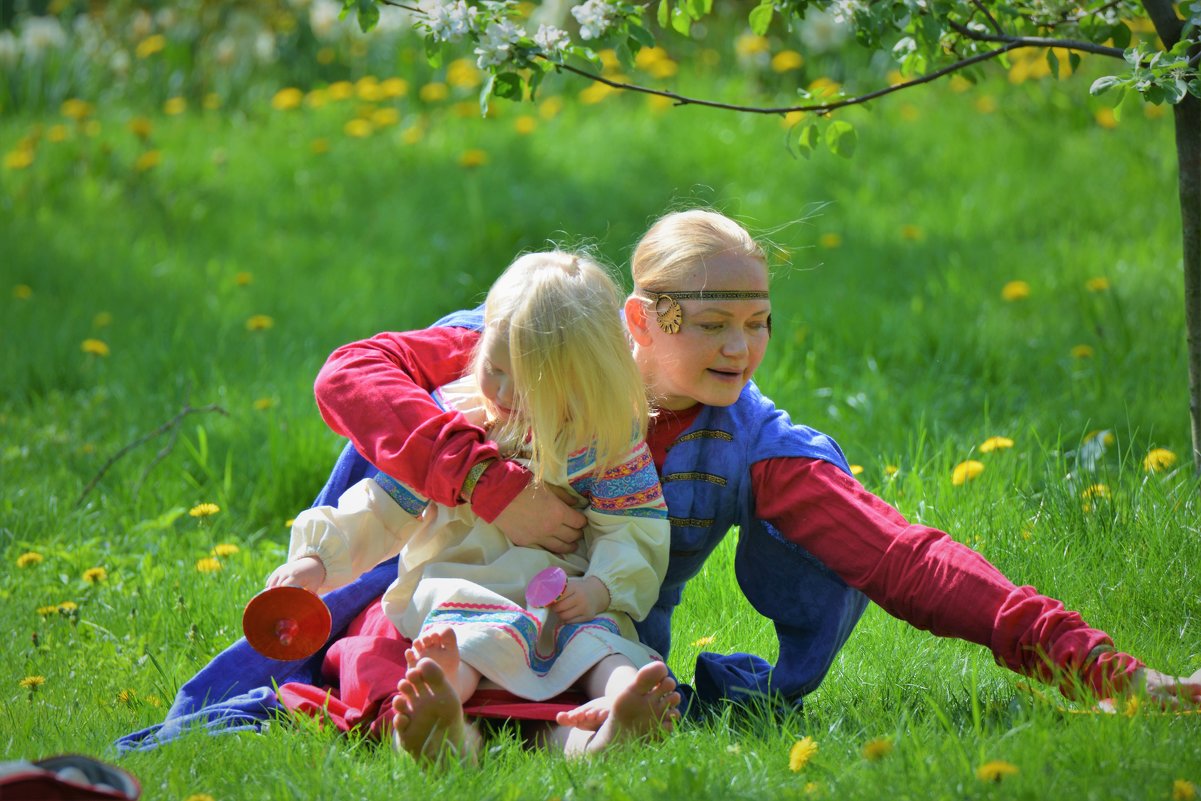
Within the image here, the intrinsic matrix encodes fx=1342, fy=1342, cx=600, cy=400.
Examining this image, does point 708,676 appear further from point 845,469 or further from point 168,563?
point 168,563

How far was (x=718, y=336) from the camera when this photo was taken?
2.43 meters

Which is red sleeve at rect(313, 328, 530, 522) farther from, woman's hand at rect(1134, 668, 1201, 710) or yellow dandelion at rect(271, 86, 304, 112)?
yellow dandelion at rect(271, 86, 304, 112)

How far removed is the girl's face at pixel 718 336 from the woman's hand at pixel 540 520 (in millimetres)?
313

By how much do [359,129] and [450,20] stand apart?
3.90 metres

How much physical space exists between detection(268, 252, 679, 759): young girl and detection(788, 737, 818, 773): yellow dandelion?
22 cm

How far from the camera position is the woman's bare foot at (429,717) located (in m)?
2.08

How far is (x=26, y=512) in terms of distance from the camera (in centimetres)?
375

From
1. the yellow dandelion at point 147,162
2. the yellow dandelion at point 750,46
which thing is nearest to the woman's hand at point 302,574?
the yellow dandelion at point 147,162

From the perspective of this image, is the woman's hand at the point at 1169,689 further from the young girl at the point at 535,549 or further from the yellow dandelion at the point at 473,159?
the yellow dandelion at the point at 473,159

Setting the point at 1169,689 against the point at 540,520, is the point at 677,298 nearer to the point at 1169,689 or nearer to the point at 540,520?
the point at 540,520

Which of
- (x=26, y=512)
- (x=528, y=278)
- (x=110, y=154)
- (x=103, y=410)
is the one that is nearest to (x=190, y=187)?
(x=110, y=154)

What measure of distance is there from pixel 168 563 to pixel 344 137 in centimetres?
382

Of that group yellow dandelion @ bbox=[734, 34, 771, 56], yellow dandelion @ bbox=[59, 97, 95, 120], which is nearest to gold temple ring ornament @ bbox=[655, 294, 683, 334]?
yellow dandelion @ bbox=[734, 34, 771, 56]

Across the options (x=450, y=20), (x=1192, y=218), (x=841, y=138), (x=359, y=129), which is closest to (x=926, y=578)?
(x=841, y=138)
